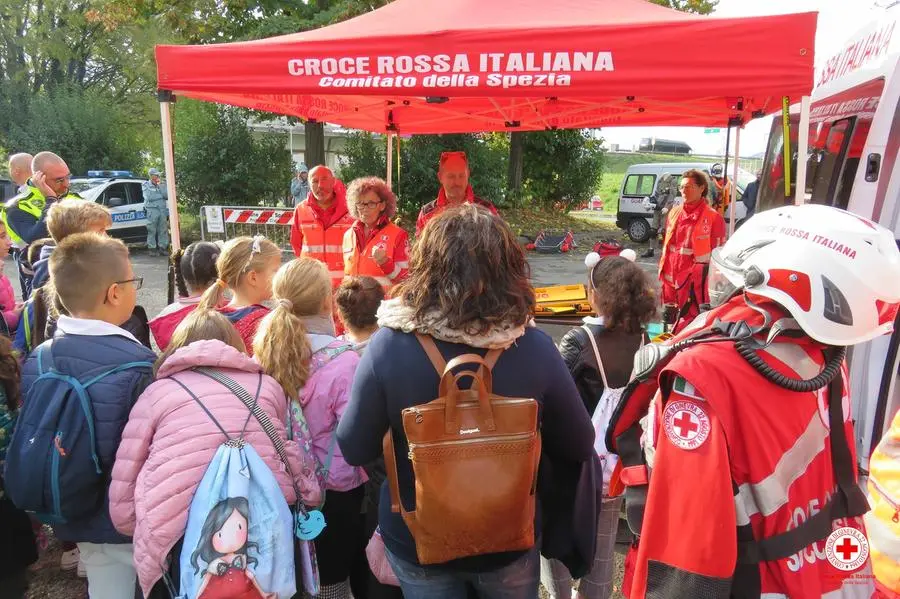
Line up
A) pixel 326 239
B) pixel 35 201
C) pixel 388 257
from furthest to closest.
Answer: pixel 326 239 < pixel 35 201 < pixel 388 257

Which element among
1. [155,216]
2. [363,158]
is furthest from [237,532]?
[363,158]

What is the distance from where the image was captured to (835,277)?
1259mm

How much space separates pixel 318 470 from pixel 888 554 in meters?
1.78

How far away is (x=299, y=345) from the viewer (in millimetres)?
2205

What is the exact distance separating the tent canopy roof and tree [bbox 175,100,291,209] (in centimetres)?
1172

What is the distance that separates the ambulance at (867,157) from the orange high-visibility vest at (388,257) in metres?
2.65

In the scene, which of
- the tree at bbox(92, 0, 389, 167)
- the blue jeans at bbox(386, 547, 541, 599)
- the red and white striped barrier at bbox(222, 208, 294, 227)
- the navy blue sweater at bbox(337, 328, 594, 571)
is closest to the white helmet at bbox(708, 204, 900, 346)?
the navy blue sweater at bbox(337, 328, 594, 571)

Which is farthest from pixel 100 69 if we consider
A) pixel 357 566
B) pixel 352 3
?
pixel 357 566

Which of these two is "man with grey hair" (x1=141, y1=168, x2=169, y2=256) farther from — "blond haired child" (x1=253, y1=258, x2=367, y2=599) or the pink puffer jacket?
the pink puffer jacket

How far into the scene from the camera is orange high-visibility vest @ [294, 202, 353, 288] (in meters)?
4.96

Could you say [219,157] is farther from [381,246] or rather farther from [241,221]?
[381,246]

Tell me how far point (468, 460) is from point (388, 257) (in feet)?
9.83

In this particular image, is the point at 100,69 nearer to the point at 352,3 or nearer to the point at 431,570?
the point at 352,3

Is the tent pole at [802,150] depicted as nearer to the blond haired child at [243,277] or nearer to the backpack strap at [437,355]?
the backpack strap at [437,355]
